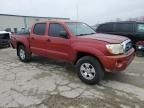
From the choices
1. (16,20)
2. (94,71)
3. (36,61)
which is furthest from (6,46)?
(16,20)

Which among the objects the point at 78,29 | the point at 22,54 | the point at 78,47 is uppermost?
the point at 78,29

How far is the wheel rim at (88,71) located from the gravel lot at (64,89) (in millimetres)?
257

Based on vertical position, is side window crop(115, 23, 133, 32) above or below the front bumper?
above

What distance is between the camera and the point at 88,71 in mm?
4996

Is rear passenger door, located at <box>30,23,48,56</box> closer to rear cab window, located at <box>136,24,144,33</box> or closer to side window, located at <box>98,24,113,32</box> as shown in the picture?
side window, located at <box>98,24,113,32</box>

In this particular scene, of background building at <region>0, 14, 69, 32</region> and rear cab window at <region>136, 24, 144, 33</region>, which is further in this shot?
background building at <region>0, 14, 69, 32</region>

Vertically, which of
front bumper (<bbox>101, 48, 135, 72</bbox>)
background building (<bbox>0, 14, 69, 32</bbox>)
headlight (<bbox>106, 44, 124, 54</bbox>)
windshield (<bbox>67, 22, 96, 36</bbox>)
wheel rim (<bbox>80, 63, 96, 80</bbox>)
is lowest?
wheel rim (<bbox>80, 63, 96, 80</bbox>)

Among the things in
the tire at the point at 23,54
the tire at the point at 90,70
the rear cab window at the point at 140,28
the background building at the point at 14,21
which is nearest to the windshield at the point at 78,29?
the tire at the point at 90,70

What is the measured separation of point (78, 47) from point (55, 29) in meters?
1.31

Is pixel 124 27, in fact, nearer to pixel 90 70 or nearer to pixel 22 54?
pixel 90 70

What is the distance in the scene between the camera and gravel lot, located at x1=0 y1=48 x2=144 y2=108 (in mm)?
3943

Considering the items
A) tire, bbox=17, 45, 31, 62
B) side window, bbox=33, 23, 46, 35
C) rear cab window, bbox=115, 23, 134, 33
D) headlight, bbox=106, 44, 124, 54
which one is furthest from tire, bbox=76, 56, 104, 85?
rear cab window, bbox=115, 23, 134, 33

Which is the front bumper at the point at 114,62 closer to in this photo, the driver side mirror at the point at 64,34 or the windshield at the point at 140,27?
the driver side mirror at the point at 64,34

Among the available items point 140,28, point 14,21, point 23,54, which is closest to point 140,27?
point 140,28
